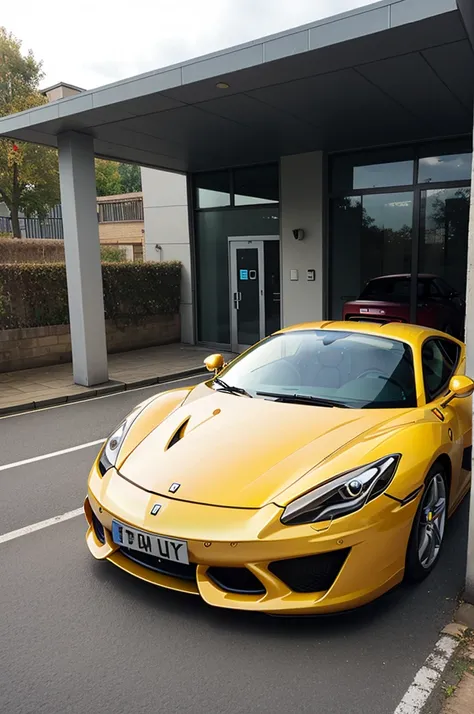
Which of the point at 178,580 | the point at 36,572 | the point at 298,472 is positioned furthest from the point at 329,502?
the point at 36,572

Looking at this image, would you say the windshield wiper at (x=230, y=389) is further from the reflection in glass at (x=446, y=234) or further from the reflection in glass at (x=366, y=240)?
the reflection in glass at (x=366, y=240)

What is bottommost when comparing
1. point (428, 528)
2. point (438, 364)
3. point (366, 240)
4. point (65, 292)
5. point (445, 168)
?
point (428, 528)

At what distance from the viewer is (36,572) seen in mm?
3344

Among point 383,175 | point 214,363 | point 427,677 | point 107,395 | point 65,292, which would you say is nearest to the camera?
point 427,677

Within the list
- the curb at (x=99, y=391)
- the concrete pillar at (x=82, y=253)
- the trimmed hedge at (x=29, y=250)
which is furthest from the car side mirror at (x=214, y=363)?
the trimmed hedge at (x=29, y=250)

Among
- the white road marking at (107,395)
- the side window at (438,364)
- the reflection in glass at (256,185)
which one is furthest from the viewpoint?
the reflection in glass at (256,185)

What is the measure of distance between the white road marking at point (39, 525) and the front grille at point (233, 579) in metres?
1.83

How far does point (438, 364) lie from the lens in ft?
13.2

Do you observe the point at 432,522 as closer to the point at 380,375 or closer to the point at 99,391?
the point at 380,375

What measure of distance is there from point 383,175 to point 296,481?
8475 mm

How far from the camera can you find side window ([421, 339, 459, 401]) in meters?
3.71

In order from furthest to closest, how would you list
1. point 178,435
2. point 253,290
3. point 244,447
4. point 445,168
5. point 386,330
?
point 253,290
point 445,168
point 386,330
point 178,435
point 244,447

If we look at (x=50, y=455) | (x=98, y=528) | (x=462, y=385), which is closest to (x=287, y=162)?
(x=50, y=455)

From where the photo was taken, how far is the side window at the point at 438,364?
371cm
